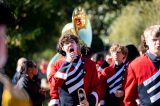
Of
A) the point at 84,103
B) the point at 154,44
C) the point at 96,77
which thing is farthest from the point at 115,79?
the point at 154,44

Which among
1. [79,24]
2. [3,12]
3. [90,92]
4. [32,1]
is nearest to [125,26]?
[32,1]

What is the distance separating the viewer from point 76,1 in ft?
77.9

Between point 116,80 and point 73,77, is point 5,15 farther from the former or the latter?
point 116,80

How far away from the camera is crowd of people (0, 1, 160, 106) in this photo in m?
6.13

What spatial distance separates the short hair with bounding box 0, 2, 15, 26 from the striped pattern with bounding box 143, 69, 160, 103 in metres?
3.48

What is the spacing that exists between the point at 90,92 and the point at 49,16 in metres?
17.3

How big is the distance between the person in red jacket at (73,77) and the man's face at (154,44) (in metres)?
1.22

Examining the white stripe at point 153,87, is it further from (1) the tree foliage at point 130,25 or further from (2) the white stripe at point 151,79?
(1) the tree foliage at point 130,25

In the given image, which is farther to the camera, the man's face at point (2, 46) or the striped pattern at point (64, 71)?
the striped pattern at point (64, 71)

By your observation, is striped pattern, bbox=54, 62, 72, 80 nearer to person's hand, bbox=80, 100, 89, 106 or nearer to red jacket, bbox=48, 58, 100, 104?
red jacket, bbox=48, 58, 100, 104

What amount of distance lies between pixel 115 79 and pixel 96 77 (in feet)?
5.65

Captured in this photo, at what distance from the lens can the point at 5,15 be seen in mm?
2703

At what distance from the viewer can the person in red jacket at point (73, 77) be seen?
23.4 ft

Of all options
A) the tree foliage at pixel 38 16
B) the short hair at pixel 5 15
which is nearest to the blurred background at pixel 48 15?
the tree foliage at pixel 38 16
